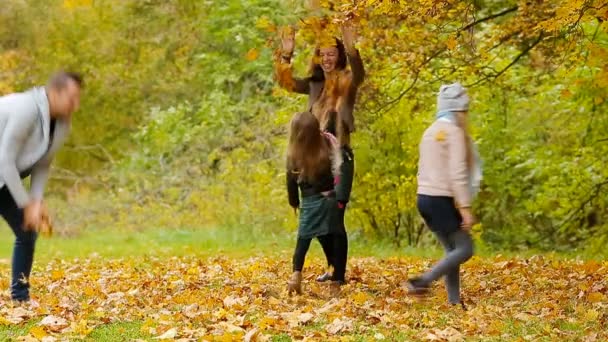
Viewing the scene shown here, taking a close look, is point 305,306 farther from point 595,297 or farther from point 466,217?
point 595,297

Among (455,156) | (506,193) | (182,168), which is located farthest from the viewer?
(182,168)

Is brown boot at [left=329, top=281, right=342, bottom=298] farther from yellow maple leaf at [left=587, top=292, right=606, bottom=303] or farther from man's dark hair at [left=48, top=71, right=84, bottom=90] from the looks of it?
man's dark hair at [left=48, top=71, right=84, bottom=90]

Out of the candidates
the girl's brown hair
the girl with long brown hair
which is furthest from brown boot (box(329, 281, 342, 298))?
the girl's brown hair

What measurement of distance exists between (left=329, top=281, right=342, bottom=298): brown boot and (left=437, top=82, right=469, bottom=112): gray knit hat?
175 cm

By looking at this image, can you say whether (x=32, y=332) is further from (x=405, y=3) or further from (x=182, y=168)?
(x=182, y=168)

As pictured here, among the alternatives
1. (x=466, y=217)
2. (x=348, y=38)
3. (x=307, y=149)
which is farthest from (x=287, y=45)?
(x=466, y=217)

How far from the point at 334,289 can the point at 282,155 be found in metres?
9.51

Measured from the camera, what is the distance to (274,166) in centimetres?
1825

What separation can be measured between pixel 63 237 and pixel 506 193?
330 inches

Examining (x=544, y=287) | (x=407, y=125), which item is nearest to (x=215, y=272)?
(x=544, y=287)

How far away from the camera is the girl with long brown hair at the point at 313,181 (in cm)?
781

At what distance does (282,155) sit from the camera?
1731cm

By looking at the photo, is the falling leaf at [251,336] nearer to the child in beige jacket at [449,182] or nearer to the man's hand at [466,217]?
the child in beige jacket at [449,182]

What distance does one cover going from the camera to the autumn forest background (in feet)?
23.2
